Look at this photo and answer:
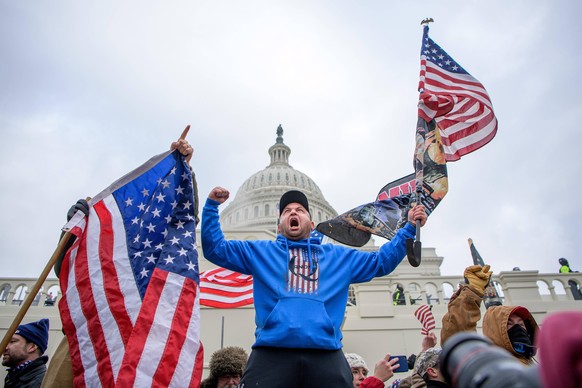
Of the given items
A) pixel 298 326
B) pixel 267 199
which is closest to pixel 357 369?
pixel 298 326

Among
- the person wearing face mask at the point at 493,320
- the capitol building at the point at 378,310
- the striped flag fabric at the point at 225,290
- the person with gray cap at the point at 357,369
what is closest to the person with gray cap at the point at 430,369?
the person wearing face mask at the point at 493,320

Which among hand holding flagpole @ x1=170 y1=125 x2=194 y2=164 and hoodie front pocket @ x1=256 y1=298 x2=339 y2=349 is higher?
hand holding flagpole @ x1=170 y1=125 x2=194 y2=164

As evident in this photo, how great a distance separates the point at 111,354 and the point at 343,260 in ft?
6.07

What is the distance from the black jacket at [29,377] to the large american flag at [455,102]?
4.74 m

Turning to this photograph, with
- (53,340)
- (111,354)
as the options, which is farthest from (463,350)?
(53,340)

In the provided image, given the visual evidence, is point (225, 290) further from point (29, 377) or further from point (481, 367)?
point (481, 367)

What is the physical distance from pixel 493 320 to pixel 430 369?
2.06 feet

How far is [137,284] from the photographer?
10.7 feet

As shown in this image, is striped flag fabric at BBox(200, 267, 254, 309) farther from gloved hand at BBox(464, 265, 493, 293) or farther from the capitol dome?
the capitol dome

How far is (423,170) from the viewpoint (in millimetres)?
3881

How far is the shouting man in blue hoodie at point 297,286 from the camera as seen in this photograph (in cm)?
223

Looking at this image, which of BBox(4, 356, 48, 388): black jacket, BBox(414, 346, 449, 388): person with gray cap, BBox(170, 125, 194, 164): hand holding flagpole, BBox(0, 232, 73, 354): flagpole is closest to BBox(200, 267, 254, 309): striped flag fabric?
BBox(4, 356, 48, 388): black jacket

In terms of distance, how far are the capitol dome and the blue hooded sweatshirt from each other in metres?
Result: 44.5

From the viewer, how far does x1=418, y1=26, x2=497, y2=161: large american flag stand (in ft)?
15.6
